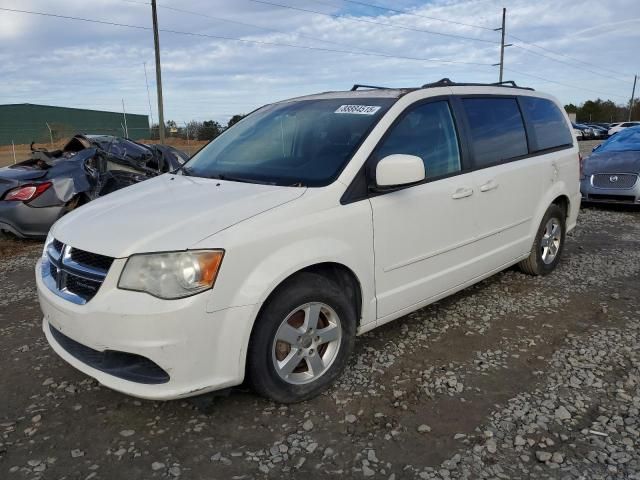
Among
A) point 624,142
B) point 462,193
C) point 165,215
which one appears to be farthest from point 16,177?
point 624,142

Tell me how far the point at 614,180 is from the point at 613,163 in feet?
1.05

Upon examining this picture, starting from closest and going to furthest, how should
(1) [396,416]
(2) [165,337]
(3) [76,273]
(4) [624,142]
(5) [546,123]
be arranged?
(2) [165,337]
(3) [76,273]
(1) [396,416]
(5) [546,123]
(4) [624,142]

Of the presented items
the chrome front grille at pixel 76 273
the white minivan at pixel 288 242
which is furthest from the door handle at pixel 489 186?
the chrome front grille at pixel 76 273

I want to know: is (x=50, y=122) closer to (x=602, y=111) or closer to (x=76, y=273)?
(x=76, y=273)

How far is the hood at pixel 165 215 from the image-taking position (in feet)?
8.39

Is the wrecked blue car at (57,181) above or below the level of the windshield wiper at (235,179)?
below

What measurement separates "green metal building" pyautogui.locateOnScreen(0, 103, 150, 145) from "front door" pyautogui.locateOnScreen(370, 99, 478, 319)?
137ft

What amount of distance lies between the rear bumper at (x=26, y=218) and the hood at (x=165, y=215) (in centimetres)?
415

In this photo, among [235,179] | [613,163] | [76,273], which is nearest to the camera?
[76,273]

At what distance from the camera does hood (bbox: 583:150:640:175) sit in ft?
29.1

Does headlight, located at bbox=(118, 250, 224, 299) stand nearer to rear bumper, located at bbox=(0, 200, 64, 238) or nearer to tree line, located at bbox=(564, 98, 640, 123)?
rear bumper, located at bbox=(0, 200, 64, 238)

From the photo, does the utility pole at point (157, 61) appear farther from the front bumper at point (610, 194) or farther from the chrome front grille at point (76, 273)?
the chrome front grille at point (76, 273)

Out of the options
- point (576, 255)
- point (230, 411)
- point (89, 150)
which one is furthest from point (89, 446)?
point (89, 150)

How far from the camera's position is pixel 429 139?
3670 millimetres
